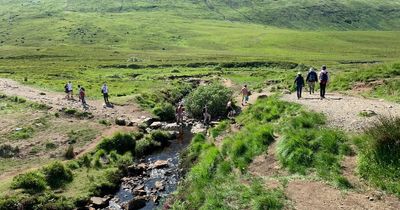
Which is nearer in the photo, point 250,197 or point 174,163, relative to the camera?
point 250,197

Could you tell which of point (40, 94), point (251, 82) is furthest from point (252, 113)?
point (251, 82)

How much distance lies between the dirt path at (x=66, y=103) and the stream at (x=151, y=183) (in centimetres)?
1460

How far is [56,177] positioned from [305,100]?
23.3m

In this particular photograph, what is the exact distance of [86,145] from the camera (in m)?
44.6

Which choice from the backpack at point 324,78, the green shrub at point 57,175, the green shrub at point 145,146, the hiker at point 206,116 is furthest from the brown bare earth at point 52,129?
the backpack at point 324,78

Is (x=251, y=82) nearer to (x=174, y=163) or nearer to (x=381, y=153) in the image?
(x=174, y=163)

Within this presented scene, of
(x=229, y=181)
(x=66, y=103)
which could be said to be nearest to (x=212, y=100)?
(x=66, y=103)

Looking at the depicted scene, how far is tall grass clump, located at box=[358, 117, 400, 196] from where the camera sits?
2192 cm

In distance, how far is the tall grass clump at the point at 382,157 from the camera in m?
21.9

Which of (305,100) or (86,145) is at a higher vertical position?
(305,100)

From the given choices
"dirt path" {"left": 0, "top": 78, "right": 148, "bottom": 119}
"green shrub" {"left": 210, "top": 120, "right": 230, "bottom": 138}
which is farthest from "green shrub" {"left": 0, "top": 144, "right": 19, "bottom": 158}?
"green shrub" {"left": 210, "top": 120, "right": 230, "bottom": 138}

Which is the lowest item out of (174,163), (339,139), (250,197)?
(174,163)

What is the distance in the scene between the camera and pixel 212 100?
191 ft

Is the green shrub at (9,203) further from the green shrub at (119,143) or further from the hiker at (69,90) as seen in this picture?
the hiker at (69,90)
